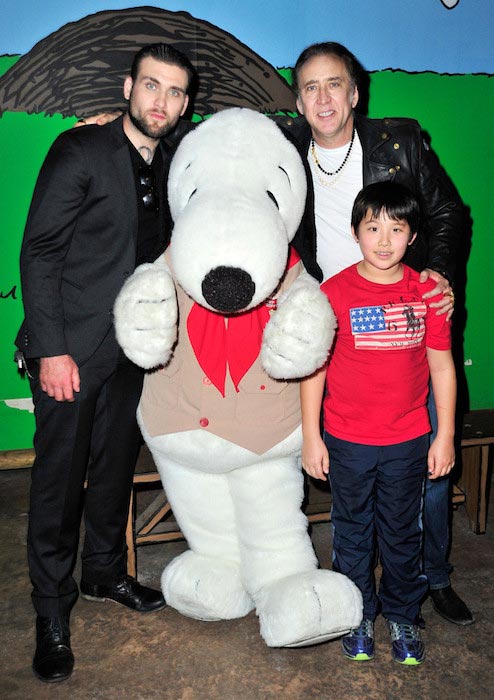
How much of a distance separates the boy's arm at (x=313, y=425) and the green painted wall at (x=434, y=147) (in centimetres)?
180

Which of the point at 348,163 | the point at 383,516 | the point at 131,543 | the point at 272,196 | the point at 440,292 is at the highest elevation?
the point at 348,163

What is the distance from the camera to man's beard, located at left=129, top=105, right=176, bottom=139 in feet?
6.97

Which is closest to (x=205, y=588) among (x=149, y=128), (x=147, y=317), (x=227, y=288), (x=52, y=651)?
(x=52, y=651)

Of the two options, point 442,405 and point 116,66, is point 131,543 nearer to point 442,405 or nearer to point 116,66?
point 442,405

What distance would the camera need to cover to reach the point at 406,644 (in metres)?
2.16

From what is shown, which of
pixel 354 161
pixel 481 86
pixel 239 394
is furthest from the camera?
pixel 481 86

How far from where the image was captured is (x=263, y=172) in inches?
77.5

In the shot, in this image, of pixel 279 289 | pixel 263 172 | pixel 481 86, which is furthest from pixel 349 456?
pixel 481 86

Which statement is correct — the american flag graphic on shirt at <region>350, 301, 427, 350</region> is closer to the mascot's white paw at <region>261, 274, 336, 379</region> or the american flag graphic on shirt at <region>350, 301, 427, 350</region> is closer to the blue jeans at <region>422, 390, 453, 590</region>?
the mascot's white paw at <region>261, 274, 336, 379</region>

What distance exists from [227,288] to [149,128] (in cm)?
68

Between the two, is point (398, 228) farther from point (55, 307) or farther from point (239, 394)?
point (55, 307)

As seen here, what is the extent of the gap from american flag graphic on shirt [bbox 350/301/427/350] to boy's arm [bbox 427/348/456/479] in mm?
121

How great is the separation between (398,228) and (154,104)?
83 cm

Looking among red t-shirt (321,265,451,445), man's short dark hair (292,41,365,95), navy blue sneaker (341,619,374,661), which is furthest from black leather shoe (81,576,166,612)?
man's short dark hair (292,41,365,95)
